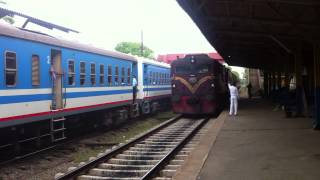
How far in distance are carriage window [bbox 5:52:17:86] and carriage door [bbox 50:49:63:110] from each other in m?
2.28

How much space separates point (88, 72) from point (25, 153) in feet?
13.4

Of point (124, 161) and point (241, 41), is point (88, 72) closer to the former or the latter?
point (124, 161)

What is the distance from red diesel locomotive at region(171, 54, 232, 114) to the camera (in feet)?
78.4

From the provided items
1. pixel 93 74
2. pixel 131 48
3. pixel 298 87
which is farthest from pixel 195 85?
pixel 131 48

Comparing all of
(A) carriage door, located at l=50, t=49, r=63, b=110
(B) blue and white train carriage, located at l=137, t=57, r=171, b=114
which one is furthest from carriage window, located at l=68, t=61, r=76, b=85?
(B) blue and white train carriage, located at l=137, t=57, r=171, b=114

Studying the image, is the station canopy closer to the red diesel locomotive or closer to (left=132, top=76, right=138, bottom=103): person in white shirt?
the red diesel locomotive

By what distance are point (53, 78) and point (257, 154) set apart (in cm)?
595

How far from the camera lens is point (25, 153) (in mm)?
13586

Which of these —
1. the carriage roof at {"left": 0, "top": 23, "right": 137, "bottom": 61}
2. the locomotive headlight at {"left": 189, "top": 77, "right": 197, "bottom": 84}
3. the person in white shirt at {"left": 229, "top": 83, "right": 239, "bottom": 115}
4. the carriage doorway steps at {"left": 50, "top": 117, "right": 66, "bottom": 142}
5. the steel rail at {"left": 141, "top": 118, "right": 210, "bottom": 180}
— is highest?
the carriage roof at {"left": 0, "top": 23, "right": 137, "bottom": 61}

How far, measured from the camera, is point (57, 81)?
568 inches

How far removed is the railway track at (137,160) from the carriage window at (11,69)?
2452 mm

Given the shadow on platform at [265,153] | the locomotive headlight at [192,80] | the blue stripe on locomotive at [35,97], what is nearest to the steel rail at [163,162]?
the shadow on platform at [265,153]

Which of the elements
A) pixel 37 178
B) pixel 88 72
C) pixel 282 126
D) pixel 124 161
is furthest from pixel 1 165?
pixel 282 126

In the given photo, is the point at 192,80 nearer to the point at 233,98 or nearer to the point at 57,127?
the point at 233,98
